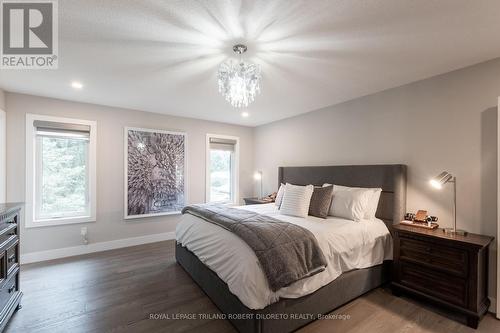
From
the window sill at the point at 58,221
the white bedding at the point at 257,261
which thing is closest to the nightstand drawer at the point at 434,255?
the white bedding at the point at 257,261

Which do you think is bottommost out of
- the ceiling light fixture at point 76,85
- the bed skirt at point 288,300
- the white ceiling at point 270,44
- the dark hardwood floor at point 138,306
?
the dark hardwood floor at point 138,306

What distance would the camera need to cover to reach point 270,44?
6.55 ft

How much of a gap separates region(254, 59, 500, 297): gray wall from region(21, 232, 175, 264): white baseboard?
11.5ft

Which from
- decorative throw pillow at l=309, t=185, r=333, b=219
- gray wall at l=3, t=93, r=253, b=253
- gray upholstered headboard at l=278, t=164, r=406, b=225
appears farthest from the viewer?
gray wall at l=3, t=93, r=253, b=253

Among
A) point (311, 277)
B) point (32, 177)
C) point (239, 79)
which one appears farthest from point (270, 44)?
point (32, 177)

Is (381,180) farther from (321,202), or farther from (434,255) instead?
(434,255)

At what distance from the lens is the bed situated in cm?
176

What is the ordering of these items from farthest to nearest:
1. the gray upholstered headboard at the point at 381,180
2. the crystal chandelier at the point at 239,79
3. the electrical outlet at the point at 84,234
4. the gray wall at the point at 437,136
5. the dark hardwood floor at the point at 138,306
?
the electrical outlet at the point at 84,234 → the gray upholstered headboard at the point at 381,180 → the gray wall at the point at 437,136 → the crystal chandelier at the point at 239,79 → the dark hardwood floor at the point at 138,306

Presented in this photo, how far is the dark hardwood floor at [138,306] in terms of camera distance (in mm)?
1978

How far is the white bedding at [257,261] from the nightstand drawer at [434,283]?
0.29 meters

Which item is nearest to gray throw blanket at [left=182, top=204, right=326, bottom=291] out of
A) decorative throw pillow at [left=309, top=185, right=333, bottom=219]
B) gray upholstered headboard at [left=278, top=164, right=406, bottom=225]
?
decorative throw pillow at [left=309, top=185, right=333, bottom=219]

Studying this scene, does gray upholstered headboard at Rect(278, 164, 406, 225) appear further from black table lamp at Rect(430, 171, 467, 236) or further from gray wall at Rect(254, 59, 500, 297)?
black table lamp at Rect(430, 171, 467, 236)

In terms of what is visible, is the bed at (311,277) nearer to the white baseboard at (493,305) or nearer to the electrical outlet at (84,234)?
the white baseboard at (493,305)

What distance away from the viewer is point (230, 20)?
5.51 ft
